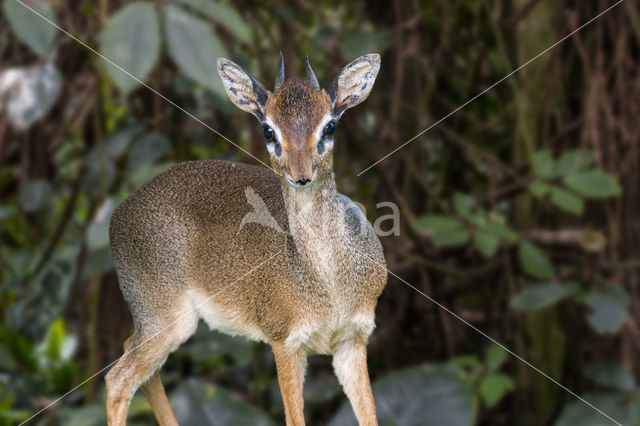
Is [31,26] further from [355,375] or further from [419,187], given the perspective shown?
[419,187]

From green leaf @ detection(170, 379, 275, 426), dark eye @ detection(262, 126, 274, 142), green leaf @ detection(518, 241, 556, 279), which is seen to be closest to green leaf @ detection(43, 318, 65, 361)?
green leaf @ detection(170, 379, 275, 426)

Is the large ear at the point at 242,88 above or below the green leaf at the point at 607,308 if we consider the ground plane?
above

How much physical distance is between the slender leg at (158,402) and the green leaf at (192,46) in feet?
1.50

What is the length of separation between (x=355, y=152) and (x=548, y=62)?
30.0 inches

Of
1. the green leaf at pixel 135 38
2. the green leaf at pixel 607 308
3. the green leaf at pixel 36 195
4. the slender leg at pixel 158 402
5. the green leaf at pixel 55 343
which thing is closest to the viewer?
the slender leg at pixel 158 402

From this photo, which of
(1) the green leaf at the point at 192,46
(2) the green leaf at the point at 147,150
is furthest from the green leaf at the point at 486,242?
(1) the green leaf at the point at 192,46

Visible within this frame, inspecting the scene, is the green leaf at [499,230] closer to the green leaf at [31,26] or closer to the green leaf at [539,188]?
the green leaf at [539,188]

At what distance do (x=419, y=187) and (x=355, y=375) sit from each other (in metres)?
1.76

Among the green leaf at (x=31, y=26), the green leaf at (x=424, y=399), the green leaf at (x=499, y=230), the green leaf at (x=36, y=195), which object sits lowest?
the green leaf at (x=36, y=195)

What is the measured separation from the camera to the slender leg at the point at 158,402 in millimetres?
987

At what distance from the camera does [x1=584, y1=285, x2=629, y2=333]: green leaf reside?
7.29 feet

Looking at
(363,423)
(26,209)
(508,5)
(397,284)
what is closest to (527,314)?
(397,284)

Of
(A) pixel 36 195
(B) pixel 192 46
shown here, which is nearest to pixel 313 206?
(B) pixel 192 46

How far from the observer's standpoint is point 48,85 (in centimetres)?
200
